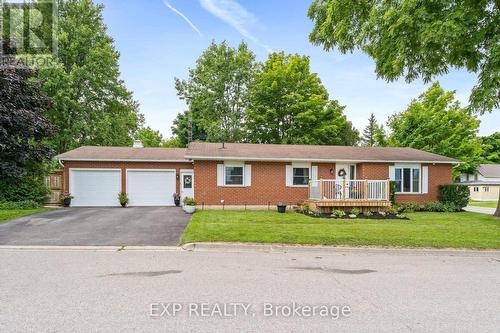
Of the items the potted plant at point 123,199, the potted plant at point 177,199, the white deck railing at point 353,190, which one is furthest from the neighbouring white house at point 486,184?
the potted plant at point 123,199

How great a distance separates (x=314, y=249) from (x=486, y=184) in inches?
1655

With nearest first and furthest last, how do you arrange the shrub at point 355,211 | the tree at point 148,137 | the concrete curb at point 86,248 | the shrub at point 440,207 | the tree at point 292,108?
the concrete curb at point 86,248
the shrub at point 355,211
the shrub at point 440,207
the tree at point 292,108
the tree at point 148,137

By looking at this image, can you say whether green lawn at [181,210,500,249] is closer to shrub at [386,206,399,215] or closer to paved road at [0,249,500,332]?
paved road at [0,249,500,332]

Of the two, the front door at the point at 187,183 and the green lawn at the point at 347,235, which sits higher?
the front door at the point at 187,183

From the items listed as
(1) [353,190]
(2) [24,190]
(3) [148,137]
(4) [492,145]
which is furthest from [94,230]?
(4) [492,145]

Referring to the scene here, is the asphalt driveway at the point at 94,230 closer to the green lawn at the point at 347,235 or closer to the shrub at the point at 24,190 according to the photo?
the green lawn at the point at 347,235

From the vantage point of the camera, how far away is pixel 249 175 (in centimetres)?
1642

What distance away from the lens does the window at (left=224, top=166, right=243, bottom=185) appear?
16266mm

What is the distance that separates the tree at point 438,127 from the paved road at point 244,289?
85.2 feet

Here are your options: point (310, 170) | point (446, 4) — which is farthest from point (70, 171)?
point (446, 4)

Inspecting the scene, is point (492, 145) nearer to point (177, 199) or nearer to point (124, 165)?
point (177, 199)

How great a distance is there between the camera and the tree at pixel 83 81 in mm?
22792

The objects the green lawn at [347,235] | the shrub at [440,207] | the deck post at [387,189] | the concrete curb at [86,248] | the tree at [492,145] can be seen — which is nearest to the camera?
the concrete curb at [86,248]

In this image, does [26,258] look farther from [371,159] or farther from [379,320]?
[371,159]
